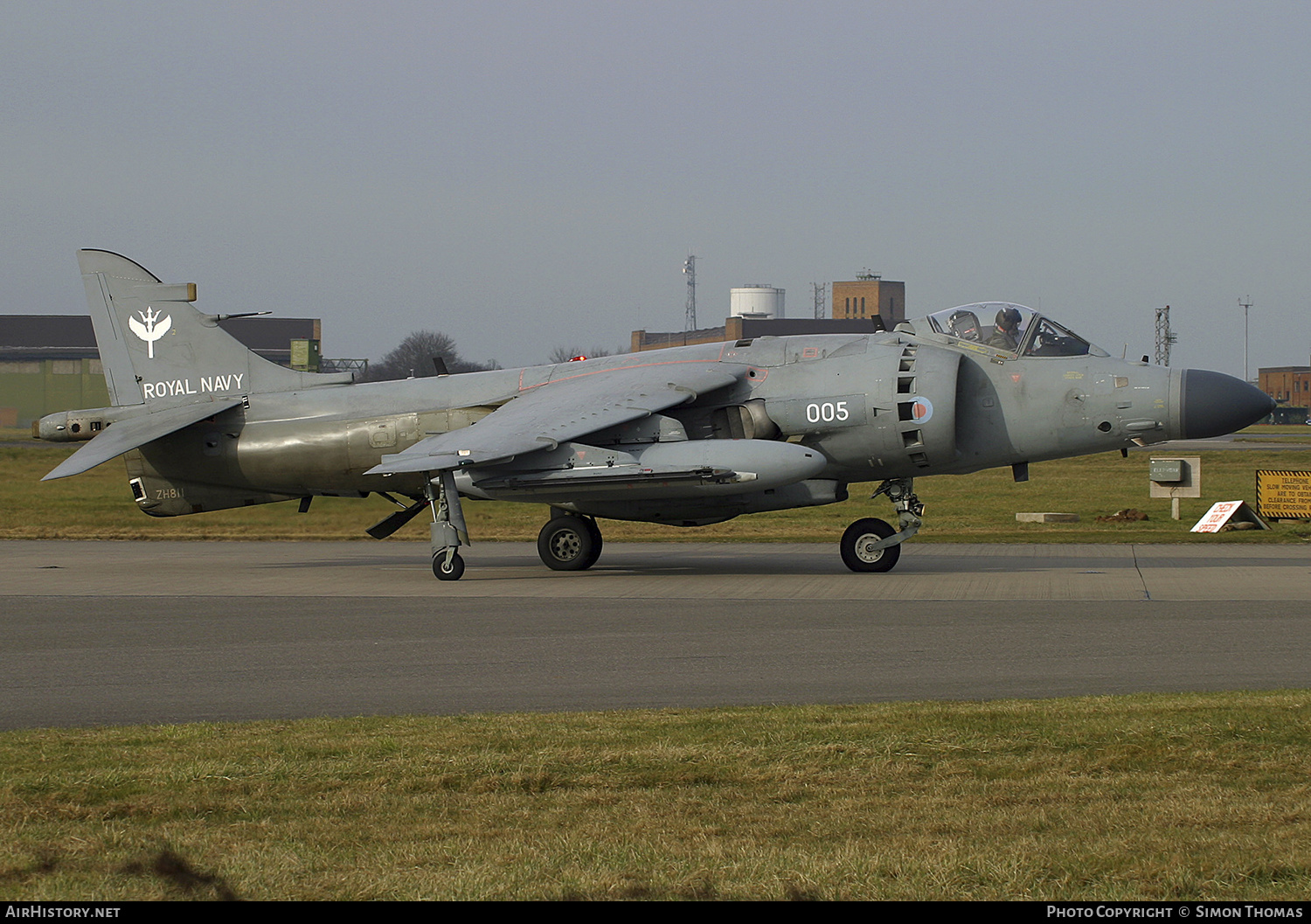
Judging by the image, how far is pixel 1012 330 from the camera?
17000 mm

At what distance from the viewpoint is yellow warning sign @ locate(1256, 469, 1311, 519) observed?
24.3 m

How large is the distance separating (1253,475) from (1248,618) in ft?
92.8

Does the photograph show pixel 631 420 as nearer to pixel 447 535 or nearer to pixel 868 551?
pixel 447 535

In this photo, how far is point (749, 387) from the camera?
56.6 feet

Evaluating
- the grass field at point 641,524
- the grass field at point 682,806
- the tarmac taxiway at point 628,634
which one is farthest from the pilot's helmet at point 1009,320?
the grass field at point 682,806

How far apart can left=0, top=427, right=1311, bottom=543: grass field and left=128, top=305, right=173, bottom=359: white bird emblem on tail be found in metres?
3.83

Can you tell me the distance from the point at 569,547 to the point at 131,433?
21.0 ft

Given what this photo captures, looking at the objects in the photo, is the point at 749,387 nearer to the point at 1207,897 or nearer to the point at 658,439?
the point at 658,439

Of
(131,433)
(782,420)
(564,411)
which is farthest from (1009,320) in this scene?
(131,433)

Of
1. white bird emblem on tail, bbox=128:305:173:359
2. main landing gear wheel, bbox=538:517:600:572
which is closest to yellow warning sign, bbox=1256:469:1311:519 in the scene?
main landing gear wheel, bbox=538:517:600:572

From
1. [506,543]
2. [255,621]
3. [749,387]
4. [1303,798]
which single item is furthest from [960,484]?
[1303,798]

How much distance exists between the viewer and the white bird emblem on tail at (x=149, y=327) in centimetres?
1894

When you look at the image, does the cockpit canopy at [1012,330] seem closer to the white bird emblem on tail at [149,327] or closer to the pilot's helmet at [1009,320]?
the pilot's helmet at [1009,320]

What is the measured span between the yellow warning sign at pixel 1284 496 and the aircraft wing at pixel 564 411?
1315cm
